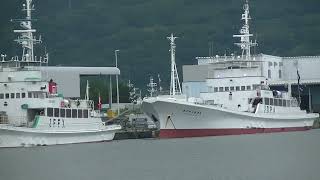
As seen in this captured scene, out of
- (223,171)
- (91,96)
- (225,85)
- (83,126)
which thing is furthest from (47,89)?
(91,96)

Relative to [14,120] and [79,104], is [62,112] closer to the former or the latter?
[79,104]

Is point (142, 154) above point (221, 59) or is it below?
below

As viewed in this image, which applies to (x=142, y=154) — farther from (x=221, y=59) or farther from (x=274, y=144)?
(x=221, y=59)

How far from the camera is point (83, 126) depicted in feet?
265

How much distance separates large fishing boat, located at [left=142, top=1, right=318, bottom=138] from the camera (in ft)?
270

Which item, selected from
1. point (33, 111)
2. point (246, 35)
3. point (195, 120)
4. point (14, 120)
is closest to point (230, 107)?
point (195, 120)

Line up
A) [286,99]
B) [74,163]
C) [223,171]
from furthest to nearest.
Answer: [286,99] → [74,163] → [223,171]

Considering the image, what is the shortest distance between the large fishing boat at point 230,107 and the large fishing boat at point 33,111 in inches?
290

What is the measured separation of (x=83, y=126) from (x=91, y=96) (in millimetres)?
53041

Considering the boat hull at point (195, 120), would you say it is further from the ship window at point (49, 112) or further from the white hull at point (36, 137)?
the ship window at point (49, 112)

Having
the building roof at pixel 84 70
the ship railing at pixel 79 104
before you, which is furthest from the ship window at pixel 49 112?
the building roof at pixel 84 70

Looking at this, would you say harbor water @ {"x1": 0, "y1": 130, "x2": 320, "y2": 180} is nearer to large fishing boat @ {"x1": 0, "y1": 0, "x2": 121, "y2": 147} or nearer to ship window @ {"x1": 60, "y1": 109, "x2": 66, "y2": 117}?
large fishing boat @ {"x1": 0, "y1": 0, "x2": 121, "y2": 147}

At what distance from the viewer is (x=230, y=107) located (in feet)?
283

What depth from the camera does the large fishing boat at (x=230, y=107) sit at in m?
82.4
